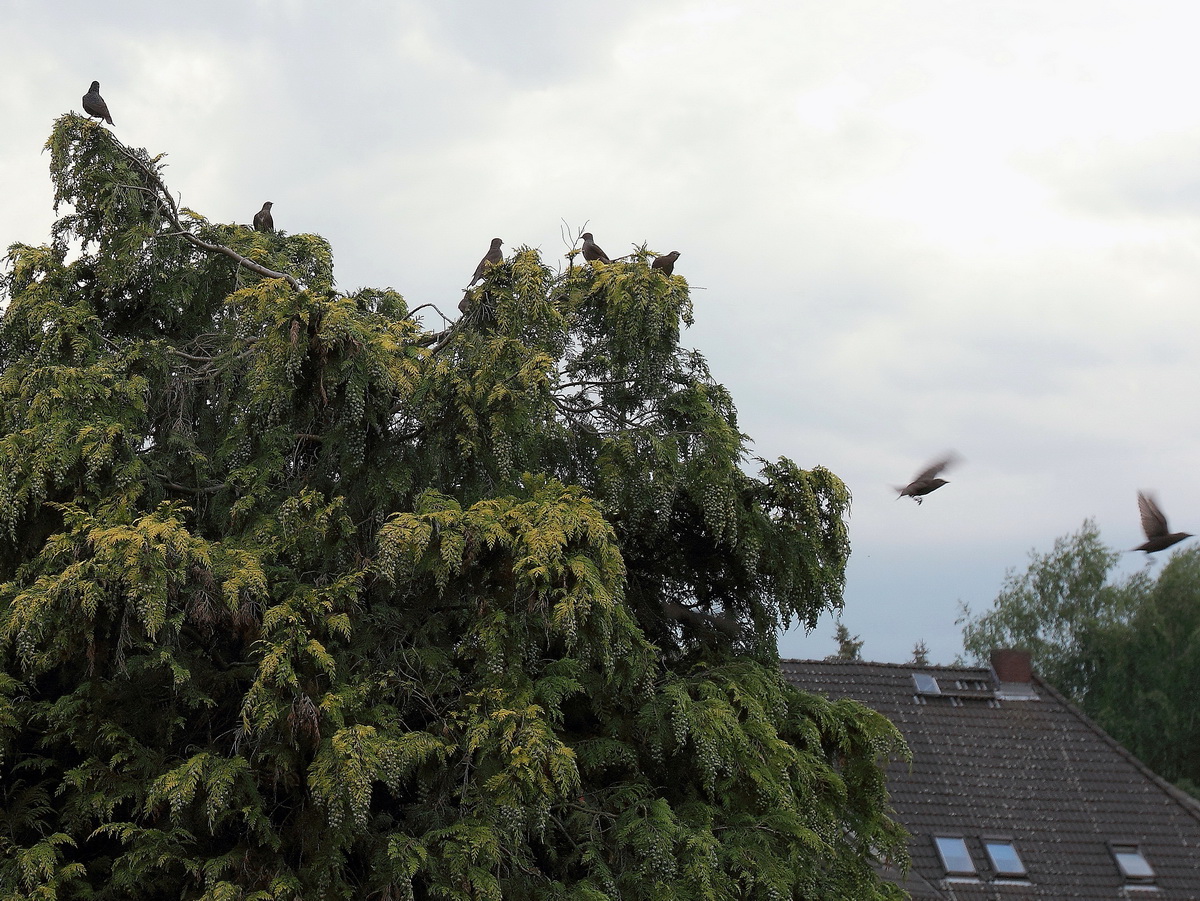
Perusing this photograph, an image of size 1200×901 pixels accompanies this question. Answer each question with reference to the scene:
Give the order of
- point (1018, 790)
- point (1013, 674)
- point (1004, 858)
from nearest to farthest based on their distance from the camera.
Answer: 1. point (1004, 858)
2. point (1018, 790)
3. point (1013, 674)

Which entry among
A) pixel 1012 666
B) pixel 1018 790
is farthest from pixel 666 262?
pixel 1012 666

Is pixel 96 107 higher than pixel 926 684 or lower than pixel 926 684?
higher

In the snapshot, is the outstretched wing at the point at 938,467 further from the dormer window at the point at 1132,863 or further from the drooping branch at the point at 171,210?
the dormer window at the point at 1132,863

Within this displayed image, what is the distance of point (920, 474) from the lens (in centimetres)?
983

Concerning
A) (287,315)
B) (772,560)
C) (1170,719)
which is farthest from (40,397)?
(1170,719)

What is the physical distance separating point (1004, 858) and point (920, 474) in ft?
28.2

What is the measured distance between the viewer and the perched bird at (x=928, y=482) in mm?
9750

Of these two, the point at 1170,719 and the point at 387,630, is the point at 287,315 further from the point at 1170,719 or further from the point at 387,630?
the point at 1170,719

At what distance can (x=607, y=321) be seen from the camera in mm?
9531

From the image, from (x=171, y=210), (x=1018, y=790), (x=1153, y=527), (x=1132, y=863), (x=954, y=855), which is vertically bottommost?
(x=1132, y=863)

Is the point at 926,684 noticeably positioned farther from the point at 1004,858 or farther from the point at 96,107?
the point at 96,107

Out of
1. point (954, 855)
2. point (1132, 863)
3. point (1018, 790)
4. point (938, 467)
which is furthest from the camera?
point (1018, 790)

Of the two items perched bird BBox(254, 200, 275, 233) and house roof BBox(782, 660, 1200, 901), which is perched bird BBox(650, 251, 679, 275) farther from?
house roof BBox(782, 660, 1200, 901)

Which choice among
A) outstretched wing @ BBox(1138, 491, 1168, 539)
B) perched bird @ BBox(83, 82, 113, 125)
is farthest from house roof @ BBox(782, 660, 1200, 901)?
perched bird @ BBox(83, 82, 113, 125)
